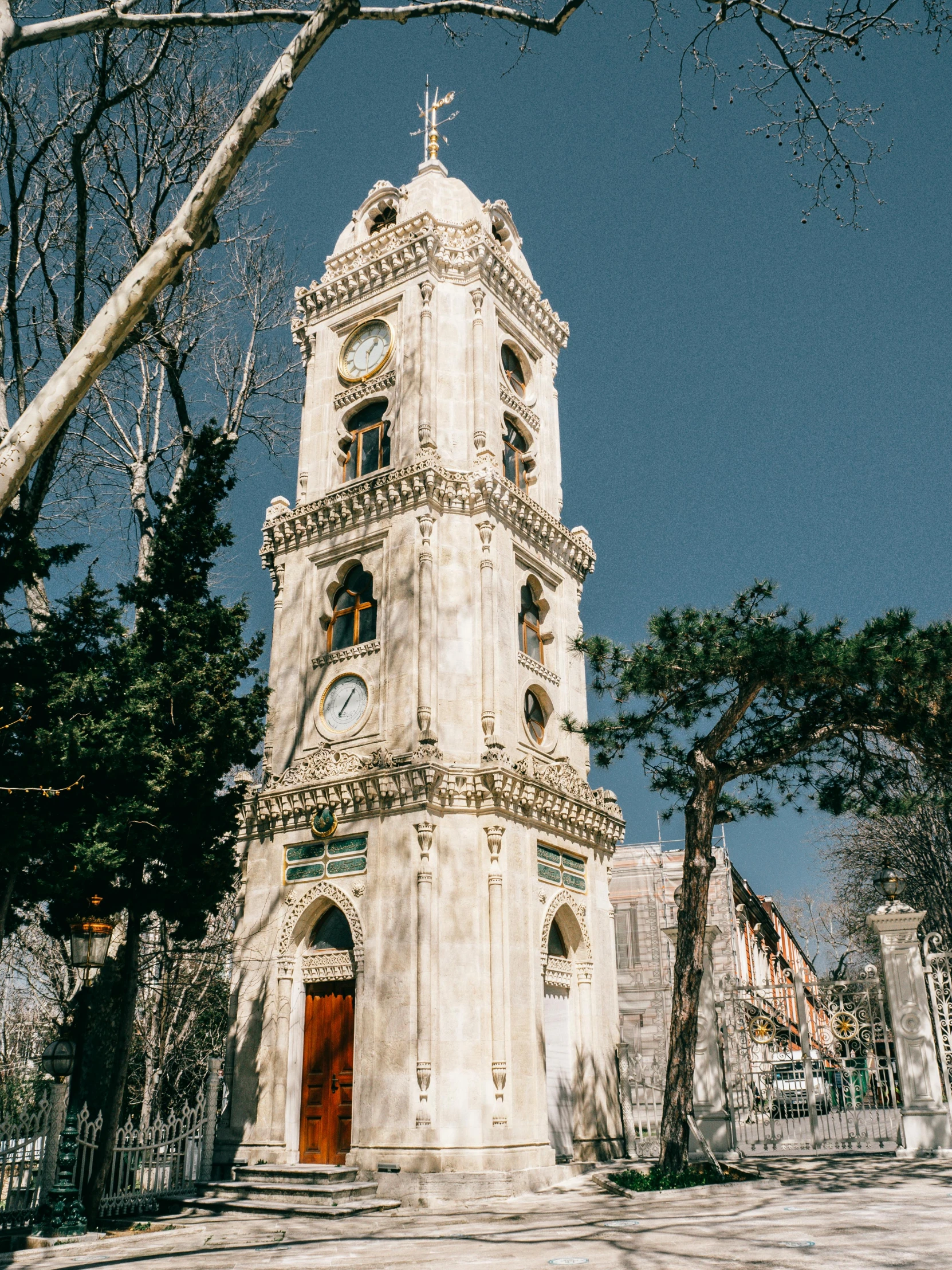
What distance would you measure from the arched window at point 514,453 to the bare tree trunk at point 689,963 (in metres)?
11.2

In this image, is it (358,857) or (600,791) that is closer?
(358,857)

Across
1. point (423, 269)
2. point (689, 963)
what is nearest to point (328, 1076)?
point (689, 963)

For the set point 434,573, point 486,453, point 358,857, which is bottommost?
point 358,857

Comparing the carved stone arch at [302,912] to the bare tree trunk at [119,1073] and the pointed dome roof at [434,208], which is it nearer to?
the bare tree trunk at [119,1073]

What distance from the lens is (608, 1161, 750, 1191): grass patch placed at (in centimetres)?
1476

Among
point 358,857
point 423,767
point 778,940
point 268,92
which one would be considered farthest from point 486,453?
point 778,940

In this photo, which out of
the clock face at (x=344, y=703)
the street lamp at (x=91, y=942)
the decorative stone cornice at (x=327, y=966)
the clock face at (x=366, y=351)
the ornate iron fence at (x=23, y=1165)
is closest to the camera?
the ornate iron fence at (x=23, y=1165)

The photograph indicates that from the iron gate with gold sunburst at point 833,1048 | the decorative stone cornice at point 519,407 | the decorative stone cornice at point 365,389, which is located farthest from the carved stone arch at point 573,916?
the decorative stone cornice at point 365,389

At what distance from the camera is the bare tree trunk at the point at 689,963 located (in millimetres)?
15242

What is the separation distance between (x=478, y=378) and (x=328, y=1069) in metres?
15.3

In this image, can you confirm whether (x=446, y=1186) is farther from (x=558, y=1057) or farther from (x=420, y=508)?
(x=420, y=508)

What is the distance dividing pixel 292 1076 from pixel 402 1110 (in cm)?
326

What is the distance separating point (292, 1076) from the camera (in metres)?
19.9

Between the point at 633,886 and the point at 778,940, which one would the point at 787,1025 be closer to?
the point at 633,886
